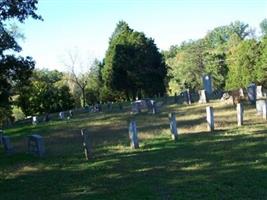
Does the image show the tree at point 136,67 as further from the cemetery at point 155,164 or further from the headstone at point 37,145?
the headstone at point 37,145

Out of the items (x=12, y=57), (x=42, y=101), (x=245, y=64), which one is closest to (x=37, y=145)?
(x=12, y=57)

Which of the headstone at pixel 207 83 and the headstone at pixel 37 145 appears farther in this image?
the headstone at pixel 207 83

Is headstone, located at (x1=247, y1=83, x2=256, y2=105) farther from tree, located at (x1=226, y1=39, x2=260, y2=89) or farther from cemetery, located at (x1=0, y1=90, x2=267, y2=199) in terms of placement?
tree, located at (x1=226, y1=39, x2=260, y2=89)

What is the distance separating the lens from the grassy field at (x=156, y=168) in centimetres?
977

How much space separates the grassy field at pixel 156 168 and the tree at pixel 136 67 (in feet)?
143

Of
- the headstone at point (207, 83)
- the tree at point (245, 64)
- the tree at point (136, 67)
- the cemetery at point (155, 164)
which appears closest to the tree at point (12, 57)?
the cemetery at point (155, 164)

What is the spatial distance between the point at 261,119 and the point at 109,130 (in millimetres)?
8548

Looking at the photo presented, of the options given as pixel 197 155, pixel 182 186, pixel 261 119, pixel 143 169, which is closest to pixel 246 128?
pixel 261 119

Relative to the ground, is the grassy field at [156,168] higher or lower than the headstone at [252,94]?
Answer: lower

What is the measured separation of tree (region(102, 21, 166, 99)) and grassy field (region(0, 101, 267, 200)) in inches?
1719

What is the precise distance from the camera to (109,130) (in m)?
25.0

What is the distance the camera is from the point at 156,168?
12.4 m

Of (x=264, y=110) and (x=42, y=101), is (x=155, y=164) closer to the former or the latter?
(x=264, y=110)

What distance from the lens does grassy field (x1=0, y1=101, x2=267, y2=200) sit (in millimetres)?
9773
